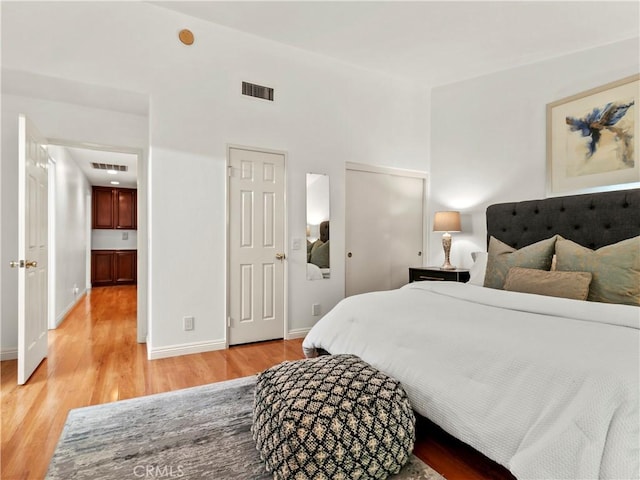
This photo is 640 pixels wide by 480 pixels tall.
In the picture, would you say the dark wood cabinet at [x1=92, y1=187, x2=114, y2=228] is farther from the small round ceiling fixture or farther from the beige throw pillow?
the beige throw pillow

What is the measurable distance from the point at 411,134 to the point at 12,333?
473 centimetres

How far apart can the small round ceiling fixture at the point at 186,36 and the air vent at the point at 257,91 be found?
0.58 m

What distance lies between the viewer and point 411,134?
4.52 m

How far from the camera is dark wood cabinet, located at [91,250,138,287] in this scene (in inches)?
316

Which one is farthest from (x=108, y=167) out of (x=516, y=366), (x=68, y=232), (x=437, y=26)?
(x=516, y=366)

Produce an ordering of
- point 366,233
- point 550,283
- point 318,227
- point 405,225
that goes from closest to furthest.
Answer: point 550,283
point 318,227
point 366,233
point 405,225

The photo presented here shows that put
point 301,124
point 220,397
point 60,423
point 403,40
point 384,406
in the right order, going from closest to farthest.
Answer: point 384,406 < point 60,423 < point 220,397 < point 403,40 < point 301,124

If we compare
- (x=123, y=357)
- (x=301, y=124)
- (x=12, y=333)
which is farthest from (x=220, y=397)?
(x=301, y=124)

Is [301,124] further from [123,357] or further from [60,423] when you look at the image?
[60,423]

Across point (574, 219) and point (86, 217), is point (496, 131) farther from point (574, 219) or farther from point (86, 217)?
point (86, 217)

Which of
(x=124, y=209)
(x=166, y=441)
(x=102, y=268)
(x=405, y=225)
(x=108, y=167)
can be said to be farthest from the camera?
(x=124, y=209)

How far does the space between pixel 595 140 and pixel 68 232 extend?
22.3ft

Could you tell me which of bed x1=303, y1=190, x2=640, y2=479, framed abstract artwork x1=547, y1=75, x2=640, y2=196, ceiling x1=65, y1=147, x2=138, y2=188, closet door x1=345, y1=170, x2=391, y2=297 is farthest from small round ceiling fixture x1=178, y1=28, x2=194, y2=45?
framed abstract artwork x1=547, y1=75, x2=640, y2=196

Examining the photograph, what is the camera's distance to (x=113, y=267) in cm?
821
